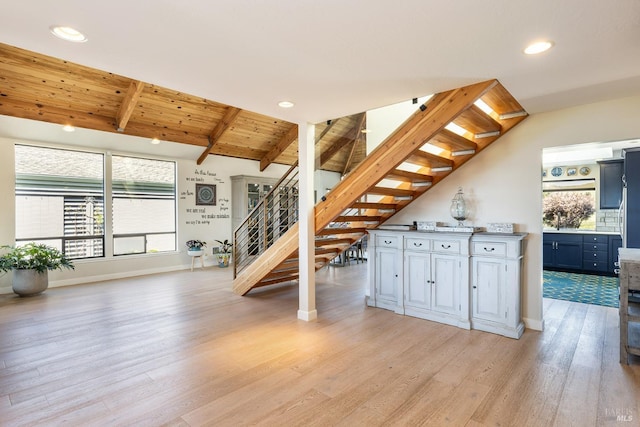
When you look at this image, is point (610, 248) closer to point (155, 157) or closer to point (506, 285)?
point (506, 285)

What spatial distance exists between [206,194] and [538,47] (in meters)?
7.06

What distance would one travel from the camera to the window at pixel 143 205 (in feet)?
21.8

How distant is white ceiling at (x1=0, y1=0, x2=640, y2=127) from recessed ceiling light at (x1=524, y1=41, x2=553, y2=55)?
45 mm

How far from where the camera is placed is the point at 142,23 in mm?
1803

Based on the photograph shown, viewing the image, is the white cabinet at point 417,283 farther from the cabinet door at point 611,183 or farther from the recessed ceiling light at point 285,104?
the cabinet door at point 611,183

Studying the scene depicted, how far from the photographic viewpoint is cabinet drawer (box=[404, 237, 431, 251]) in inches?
153

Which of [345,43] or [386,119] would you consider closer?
[345,43]

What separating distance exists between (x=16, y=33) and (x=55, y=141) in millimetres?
4852

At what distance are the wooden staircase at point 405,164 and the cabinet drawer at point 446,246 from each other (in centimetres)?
78

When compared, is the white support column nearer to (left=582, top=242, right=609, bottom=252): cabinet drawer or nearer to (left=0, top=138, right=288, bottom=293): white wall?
(left=0, top=138, right=288, bottom=293): white wall

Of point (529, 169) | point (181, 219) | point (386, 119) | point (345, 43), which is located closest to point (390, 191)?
point (386, 119)

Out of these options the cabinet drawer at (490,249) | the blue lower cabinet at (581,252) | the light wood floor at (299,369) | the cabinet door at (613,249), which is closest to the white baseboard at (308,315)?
the light wood floor at (299,369)

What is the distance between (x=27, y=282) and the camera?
500 cm

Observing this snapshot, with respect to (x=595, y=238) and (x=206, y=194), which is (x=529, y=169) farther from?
(x=206, y=194)
